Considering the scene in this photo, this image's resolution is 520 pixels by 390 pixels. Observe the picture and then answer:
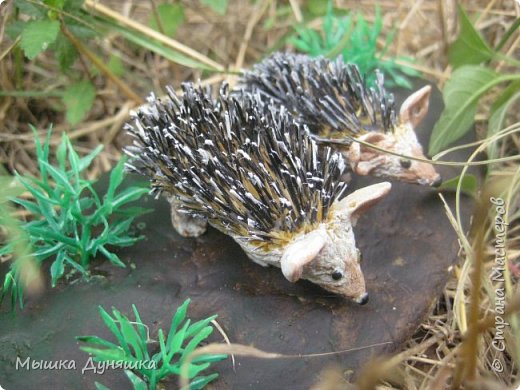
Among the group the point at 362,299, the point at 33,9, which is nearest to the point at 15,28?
the point at 33,9

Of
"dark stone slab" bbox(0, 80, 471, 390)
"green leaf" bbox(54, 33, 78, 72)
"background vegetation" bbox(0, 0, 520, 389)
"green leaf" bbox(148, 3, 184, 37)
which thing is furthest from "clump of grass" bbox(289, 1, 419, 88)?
"green leaf" bbox(54, 33, 78, 72)

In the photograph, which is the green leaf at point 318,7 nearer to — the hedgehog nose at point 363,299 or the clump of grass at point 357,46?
the clump of grass at point 357,46

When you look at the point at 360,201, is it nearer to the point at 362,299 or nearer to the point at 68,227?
the point at 362,299

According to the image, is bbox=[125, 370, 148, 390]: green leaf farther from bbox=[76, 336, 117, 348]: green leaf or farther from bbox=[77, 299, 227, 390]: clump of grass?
bbox=[76, 336, 117, 348]: green leaf

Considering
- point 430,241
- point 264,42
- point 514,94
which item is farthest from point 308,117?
point 264,42

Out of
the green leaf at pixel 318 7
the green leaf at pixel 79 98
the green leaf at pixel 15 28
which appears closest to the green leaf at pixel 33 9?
the green leaf at pixel 15 28

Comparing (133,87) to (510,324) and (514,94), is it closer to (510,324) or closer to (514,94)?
(514,94)

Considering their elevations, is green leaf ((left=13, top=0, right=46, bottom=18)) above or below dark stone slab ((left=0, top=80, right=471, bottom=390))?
above
